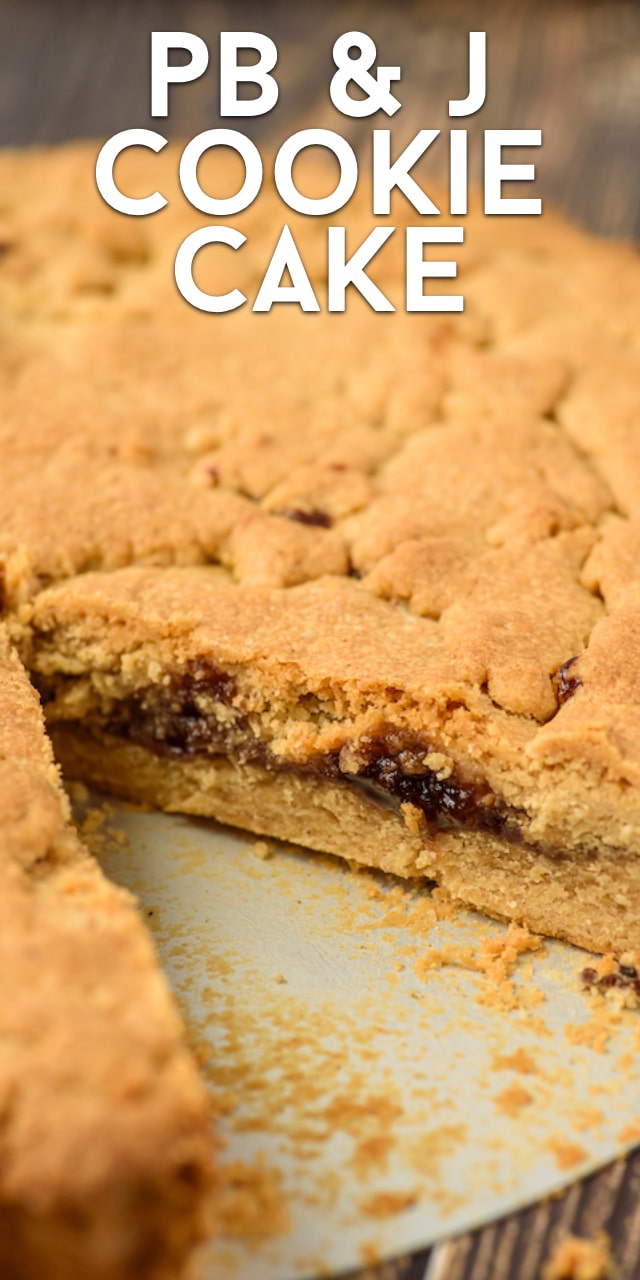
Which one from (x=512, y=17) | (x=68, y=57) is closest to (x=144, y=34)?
(x=68, y=57)

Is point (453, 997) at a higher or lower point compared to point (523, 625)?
lower

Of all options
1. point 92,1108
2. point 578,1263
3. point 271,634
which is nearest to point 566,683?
point 271,634

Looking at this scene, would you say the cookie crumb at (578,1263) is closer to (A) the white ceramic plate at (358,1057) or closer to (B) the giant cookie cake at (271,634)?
(A) the white ceramic plate at (358,1057)

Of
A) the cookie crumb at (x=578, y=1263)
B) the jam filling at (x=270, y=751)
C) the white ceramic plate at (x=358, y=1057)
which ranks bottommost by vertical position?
the cookie crumb at (x=578, y=1263)

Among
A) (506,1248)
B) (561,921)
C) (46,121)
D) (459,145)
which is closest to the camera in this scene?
(506,1248)

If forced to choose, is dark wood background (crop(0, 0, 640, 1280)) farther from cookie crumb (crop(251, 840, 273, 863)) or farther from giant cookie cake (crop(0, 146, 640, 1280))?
cookie crumb (crop(251, 840, 273, 863))

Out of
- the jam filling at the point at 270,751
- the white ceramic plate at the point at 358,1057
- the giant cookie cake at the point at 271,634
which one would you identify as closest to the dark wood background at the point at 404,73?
the giant cookie cake at the point at 271,634

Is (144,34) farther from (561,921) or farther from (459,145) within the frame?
(561,921)
